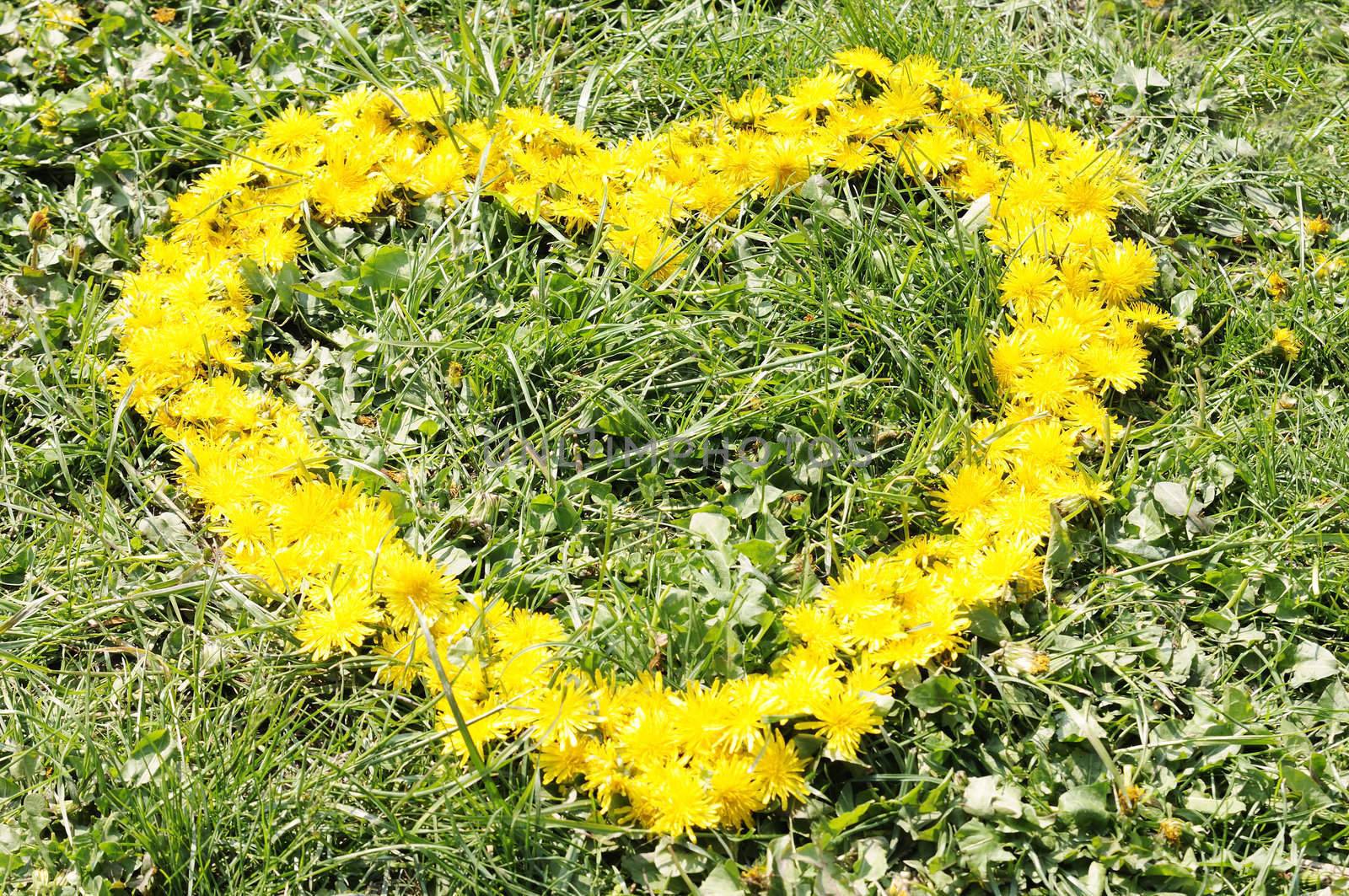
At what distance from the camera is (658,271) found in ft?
8.90

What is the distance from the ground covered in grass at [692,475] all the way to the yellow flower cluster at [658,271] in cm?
7

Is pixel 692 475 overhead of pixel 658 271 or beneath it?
beneath

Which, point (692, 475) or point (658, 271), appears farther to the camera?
point (658, 271)

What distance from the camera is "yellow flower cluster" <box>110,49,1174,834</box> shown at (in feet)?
6.73

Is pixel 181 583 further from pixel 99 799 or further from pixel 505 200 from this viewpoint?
pixel 505 200

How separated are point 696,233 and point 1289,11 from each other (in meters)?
2.05

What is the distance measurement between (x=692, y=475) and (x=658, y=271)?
51 centimetres

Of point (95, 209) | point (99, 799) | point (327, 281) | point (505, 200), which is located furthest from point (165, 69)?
point (99, 799)

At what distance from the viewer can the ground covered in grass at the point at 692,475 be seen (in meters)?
2.03

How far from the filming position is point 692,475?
254 cm

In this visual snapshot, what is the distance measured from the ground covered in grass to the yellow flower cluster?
71mm

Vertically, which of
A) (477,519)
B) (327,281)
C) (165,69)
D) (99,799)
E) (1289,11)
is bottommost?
(99,799)

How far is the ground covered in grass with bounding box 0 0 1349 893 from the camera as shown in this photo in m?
2.03

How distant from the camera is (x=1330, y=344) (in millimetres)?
2707
